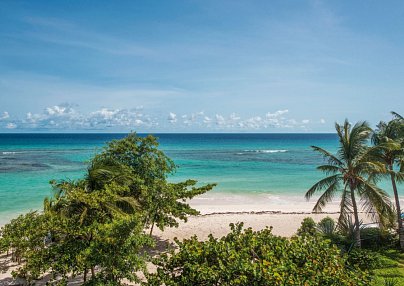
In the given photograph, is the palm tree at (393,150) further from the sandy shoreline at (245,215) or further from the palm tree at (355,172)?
the sandy shoreline at (245,215)

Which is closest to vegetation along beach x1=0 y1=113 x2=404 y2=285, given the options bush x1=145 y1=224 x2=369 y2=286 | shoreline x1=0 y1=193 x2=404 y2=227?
bush x1=145 y1=224 x2=369 y2=286

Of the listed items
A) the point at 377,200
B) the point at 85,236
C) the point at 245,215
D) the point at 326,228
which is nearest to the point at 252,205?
the point at 245,215

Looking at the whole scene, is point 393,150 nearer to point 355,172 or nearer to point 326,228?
point 355,172

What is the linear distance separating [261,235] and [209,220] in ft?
43.2

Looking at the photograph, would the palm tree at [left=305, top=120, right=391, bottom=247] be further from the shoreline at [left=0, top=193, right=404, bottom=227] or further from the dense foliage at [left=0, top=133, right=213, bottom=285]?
the dense foliage at [left=0, top=133, right=213, bottom=285]

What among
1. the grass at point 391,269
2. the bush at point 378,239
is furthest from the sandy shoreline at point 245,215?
the grass at point 391,269

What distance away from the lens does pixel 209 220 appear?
2016 cm

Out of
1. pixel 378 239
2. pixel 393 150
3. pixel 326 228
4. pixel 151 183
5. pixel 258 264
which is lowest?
pixel 378 239

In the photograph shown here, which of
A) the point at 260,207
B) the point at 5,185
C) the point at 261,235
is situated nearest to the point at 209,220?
the point at 260,207

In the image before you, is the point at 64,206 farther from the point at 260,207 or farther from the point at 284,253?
the point at 260,207

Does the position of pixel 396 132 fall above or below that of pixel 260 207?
above

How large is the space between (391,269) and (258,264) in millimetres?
8683

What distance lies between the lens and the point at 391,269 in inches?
460

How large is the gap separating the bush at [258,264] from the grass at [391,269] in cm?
498
